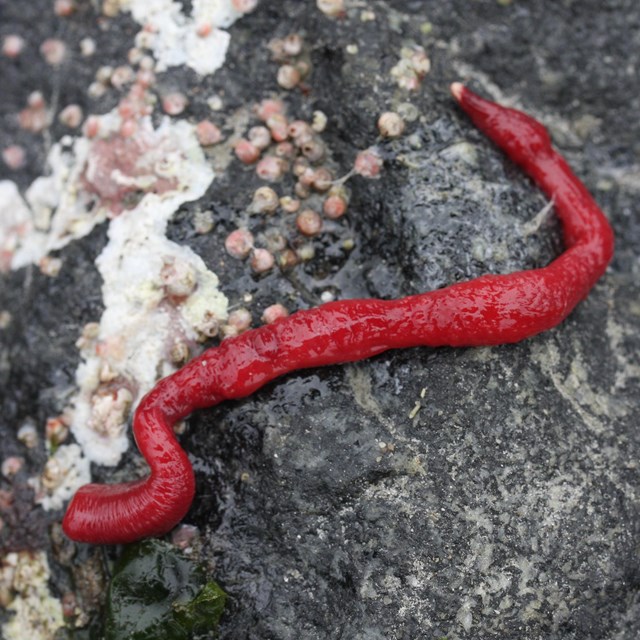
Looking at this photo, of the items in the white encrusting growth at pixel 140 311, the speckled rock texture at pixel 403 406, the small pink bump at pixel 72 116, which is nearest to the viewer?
the speckled rock texture at pixel 403 406

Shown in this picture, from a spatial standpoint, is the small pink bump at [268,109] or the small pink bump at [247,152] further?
the small pink bump at [268,109]

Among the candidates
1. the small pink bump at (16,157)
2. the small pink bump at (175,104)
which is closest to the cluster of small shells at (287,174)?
the small pink bump at (175,104)

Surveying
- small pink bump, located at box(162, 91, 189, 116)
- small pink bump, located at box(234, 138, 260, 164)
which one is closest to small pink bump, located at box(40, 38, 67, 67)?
small pink bump, located at box(162, 91, 189, 116)

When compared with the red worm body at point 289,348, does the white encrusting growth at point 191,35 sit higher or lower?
higher

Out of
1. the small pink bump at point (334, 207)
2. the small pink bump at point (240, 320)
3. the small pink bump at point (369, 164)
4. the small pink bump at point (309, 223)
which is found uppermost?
the small pink bump at point (369, 164)

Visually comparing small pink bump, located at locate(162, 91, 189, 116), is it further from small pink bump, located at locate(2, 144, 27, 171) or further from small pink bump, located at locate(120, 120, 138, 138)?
small pink bump, located at locate(2, 144, 27, 171)

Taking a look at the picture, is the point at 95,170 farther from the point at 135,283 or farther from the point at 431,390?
the point at 431,390

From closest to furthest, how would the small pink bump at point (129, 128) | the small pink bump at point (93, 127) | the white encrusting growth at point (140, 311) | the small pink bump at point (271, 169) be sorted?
the white encrusting growth at point (140, 311), the small pink bump at point (271, 169), the small pink bump at point (129, 128), the small pink bump at point (93, 127)

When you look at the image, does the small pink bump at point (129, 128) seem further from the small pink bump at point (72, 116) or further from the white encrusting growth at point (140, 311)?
the small pink bump at point (72, 116)
